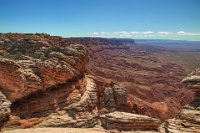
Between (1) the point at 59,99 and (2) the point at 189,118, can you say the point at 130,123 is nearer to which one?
(2) the point at 189,118

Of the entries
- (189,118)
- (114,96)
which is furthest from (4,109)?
(114,96)

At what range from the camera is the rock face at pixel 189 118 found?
871 inches

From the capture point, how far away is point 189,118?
22.7m

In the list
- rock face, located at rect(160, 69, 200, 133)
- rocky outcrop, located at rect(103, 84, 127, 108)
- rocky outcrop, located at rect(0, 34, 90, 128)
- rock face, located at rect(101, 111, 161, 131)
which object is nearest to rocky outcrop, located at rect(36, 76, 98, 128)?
rocky outcrop, located at rect(0, 34, 90, 128)

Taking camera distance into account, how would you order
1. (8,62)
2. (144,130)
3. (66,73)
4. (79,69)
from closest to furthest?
(144,130), (8,62), (66,73), (79,69)

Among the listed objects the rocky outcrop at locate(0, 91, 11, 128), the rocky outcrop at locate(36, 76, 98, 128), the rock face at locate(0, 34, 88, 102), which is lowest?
the rocky outcrop at locate(36, 76, 98, 128)

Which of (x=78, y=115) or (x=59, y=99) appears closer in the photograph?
(x=78, y=115)

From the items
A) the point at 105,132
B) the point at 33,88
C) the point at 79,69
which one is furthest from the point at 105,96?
the point at 105,132

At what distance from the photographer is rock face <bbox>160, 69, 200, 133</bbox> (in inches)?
871

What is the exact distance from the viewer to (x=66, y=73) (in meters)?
31.4

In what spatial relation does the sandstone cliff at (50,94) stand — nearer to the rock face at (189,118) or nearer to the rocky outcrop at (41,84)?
the rocky outcrop at (41,84)

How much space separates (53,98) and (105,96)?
1246 centimetres

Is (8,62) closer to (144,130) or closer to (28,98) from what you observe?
(28,98)

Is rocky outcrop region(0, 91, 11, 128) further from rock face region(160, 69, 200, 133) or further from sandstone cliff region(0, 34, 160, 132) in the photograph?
rock face region(160, 69, 200, 133)
